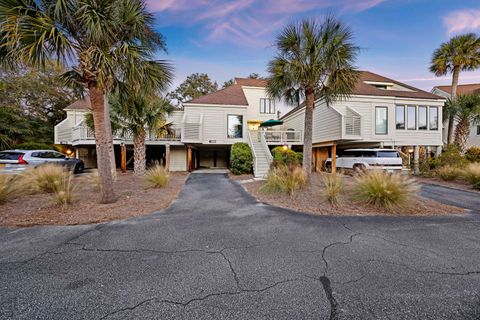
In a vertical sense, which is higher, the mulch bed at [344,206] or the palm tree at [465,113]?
the palm tree at [465,113]

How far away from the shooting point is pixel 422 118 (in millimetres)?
15344

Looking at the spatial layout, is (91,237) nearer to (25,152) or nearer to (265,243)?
(265,243)

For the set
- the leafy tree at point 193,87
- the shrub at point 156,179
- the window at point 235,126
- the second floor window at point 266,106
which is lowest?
the shrub at point 156,179

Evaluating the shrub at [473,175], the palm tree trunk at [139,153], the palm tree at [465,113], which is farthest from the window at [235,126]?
the palm tree at [465,113]

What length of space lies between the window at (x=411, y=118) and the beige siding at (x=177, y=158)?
18.0m

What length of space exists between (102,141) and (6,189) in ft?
10.3

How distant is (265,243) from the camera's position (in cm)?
360

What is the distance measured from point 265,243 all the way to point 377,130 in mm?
15130

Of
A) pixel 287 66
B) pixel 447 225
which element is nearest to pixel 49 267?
pixel 447 225

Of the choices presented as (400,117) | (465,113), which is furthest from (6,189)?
(465,113)

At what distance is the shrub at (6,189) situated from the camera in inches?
228

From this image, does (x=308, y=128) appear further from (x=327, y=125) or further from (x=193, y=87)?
(x=193, y=87)

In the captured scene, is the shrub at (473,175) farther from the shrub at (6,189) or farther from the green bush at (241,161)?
the shrub at (6,189)

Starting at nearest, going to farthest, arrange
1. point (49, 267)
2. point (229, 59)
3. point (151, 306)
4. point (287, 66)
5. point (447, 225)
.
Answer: point (151, 306) → point (49, 267) → point (447, 225) → point (287, 66) → point (229, 59)
